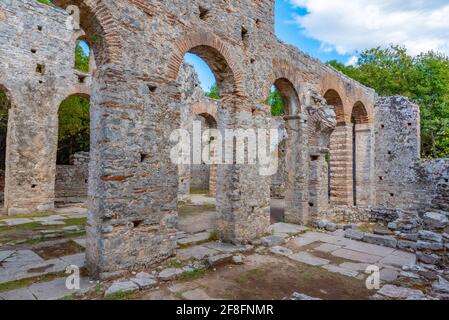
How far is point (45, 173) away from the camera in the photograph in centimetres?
1034

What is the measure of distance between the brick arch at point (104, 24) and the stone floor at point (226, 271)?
3.49m

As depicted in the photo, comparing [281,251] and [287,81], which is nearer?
[281,251]

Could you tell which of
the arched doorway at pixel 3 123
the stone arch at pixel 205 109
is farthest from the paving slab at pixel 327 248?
the arched doorway at pixel 3 123

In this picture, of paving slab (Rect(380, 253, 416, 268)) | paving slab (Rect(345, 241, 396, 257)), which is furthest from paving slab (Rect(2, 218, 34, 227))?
paving slab (Rect(380, 253, 416, 268))

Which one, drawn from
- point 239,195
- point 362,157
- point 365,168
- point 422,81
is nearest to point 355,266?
point 239,195

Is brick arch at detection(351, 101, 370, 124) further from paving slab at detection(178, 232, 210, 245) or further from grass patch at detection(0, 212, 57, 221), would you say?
grass patch at detection(0, 212, 57, 221)

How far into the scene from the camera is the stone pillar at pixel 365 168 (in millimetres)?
12758

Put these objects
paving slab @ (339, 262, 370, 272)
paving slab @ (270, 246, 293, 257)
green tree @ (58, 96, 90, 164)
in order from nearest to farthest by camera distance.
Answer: paving slab @ (339, 262, 370, 272) < paving slab @ (270, 246, 293, 257) < green tree @ (58, 96, 90, 164)

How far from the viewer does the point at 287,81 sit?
852cm

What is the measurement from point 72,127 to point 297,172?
1126 centimetres

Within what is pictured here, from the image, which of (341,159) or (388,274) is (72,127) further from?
(388,274)

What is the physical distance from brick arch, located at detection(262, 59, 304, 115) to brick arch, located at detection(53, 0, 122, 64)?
13.9 feet

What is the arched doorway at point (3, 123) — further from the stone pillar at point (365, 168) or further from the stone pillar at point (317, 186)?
the stone pillar at point (365, 168)

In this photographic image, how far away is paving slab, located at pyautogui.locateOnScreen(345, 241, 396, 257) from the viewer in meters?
6.25
